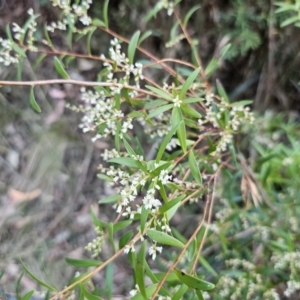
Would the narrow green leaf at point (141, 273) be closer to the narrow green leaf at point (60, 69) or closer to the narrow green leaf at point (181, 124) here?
the narrow green leaf at point (181, 124)

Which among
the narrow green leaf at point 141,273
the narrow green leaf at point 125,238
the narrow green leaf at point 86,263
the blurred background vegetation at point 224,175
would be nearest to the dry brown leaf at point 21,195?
the blurred background vegetation at point 224,175

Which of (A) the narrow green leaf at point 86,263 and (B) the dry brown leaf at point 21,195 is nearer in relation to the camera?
(A) the narrow green leaf at point 86,263

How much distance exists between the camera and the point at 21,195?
1.72 metres

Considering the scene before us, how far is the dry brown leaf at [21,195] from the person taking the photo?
1.70 m

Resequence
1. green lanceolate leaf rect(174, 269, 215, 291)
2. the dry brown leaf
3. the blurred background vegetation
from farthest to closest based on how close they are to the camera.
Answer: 1. the dry brown leaf
2. the blurred background vegetation
3. green lanceolate leaf rect(174, 269, 215, 291)

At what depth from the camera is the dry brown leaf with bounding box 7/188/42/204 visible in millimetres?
1702

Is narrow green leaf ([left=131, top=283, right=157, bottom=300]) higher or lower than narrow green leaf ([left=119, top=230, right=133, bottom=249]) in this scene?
lower

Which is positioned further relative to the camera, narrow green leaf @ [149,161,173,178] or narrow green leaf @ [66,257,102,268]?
narrow green leaf @ [66,257,102,268]

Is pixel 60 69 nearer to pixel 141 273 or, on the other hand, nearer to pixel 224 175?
pixel 141 273

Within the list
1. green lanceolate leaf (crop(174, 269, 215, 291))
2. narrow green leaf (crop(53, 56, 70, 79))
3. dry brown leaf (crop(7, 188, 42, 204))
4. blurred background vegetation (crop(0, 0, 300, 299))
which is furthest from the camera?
dry brown leaf (crop(7, 188, 42, 204))

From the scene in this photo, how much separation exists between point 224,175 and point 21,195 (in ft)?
2.79

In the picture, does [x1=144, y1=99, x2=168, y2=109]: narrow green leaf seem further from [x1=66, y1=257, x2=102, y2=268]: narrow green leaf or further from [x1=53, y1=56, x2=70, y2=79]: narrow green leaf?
[x1=66, y1=257, x2=102, y2=268]: narrow green leaf

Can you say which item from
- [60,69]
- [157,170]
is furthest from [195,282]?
[60,69]

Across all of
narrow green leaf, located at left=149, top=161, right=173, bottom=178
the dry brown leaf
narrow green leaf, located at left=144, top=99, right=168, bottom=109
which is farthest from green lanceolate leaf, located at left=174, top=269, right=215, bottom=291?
the dry brown leaf
